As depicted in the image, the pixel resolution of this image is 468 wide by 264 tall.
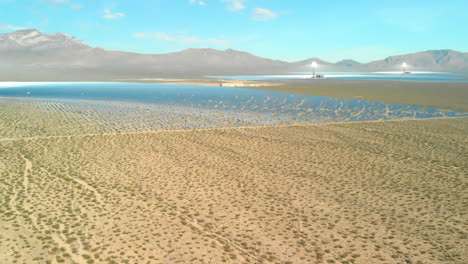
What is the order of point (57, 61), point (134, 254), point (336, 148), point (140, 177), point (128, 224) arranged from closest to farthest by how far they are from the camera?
point (134, 254) → point (128, 224) → point (140, 177) → point (336, 148) → point (57, 61)

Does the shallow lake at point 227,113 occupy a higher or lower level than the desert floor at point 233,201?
higher

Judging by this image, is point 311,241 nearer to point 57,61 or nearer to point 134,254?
point 134,254

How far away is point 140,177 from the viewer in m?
11.5

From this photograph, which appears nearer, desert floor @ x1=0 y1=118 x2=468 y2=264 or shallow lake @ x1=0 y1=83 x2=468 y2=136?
desert floor @ x1=0 y1=118 x2=468 y2=264

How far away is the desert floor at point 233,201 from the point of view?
6996mm

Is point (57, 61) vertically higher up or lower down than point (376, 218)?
higher up

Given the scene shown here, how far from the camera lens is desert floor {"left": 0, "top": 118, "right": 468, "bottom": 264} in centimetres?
700

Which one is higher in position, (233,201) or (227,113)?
(227,113)

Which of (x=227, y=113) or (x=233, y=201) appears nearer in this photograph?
(x=233, y=201)

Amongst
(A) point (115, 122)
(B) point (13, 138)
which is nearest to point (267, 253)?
(B) point (13, 138)

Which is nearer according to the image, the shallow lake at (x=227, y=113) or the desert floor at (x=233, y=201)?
the desert floor at (x=233, y=201)

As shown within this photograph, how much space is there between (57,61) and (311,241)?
18748 cm

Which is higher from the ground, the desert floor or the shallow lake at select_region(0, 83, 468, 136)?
the shallow lake at select_region(0, 83, 468, 136)

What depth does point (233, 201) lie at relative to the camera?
9.56 metres
